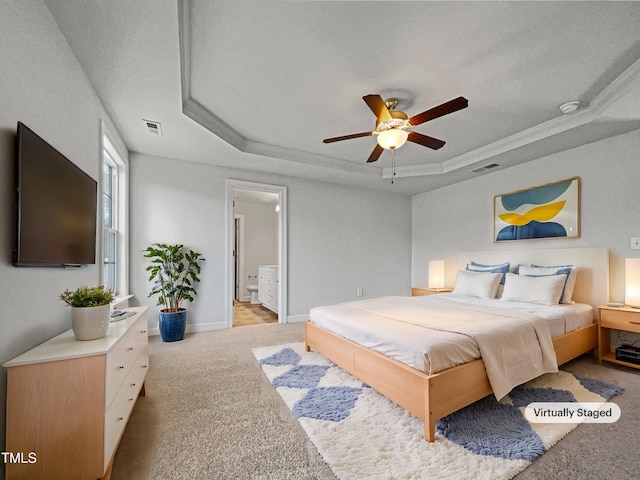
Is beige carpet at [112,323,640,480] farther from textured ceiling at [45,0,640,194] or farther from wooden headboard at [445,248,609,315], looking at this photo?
textured ceiling at [45,0,640,194]

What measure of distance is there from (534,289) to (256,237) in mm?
5702

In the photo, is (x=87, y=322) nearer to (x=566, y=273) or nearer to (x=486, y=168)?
(x=566, y=273)

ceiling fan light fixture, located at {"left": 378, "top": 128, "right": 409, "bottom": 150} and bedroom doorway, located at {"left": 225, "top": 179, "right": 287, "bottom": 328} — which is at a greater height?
ceiling fan light fixture, located at {"left": 378, "top": 128, "right": 409, "bottom": 150}

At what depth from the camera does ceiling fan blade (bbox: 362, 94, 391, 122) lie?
82.5 inches

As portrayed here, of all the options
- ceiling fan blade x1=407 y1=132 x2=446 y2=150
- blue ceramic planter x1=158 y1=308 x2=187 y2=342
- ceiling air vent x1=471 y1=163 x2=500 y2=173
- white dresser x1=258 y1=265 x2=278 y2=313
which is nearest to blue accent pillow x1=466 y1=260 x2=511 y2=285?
ceiling air vent x1=471 y1=163 x2=500 y2=173

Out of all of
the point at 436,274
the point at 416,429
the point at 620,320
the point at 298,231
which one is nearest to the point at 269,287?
the point at 298,231

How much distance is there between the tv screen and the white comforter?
2.06 meters

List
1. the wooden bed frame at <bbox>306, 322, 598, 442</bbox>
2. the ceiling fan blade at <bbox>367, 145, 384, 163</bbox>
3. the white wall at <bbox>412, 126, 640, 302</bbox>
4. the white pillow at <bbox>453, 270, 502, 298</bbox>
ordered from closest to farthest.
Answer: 1. the wooden bed frame at <bbox>306, 322, 598, 442</bbox>
2. the ceiling fan blade at <bbox>367, 145, 384, 163</bbox>
3. the white wall at <bbox>412, 126, 640, 302</bbox>
4. the white pillow at <bbox>453, 270, 502, 298</bbox>

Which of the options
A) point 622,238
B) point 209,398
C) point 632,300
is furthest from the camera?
point 622,238

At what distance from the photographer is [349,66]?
2.26m

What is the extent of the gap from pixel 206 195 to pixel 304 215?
1551 mm

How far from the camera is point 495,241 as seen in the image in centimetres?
441

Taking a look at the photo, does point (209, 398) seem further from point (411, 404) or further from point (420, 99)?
point (420, 99)

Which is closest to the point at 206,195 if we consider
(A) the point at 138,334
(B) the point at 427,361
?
(A) the point at 138,334
